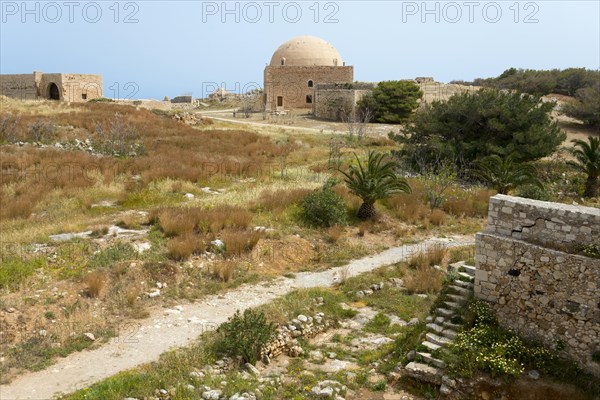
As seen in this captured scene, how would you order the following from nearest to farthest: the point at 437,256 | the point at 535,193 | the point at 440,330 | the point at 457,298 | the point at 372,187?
the point at 440,330 < the point at 457,298 < the point at 437,256 < the point at 372,187 < the point at 535,193

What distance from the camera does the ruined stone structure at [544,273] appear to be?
21.3 ft

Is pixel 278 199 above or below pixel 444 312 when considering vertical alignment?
above

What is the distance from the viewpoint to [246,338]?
7.04 metres

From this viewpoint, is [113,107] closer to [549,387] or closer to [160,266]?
[160,266]

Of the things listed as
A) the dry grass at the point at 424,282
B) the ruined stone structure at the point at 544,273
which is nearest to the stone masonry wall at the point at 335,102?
the dry grass at the point at 424,282

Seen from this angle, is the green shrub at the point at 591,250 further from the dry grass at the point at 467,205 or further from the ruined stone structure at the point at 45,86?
the ruined stone structure at the point at 45,86

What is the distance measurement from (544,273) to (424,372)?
219 cm

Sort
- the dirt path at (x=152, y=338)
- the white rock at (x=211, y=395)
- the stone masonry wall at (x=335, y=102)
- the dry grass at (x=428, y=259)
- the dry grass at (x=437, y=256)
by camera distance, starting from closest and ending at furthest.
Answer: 1. the white rock at (x=211, y=395)
2. the dirt path at (x=152, y=338)
3. the dry grass at (x=428, y=259)
4. the dry grass at (x=437, y=256)
5. the stone masonry wall at (x=335, y=102)

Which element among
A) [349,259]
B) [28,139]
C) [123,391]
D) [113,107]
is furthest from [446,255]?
[113,107]

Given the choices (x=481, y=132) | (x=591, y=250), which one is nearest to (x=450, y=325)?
(x=591, y=250)

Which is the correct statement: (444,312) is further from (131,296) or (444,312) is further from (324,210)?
(324,210)

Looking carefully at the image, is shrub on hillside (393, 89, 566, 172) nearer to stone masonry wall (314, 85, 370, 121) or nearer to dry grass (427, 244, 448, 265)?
dry grass (427, 244, 448, 265)

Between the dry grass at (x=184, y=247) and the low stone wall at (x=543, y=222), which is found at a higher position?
the low stone wall at (x=543, y=222)

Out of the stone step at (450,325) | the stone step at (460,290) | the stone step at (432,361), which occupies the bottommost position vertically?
the stone step at (432,361)
